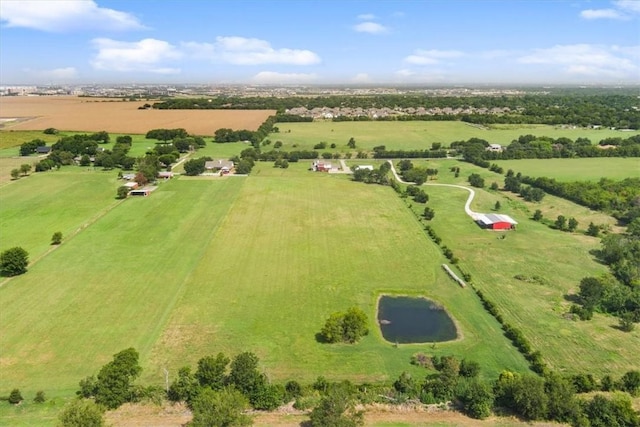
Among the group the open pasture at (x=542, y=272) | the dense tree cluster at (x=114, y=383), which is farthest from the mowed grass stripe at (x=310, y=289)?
the open pasture at (x=542, y=272)

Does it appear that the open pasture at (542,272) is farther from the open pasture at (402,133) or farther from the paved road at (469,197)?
the open pasture at (402,133)

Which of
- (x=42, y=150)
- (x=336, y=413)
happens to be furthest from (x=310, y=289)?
(x=42, y=150)

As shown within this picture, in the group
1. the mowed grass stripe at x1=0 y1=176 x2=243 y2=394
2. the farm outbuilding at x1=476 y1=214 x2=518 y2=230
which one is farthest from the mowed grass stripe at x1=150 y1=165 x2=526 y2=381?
the farm outbuilding at x1=476 y1=214 x2=518 y2=230

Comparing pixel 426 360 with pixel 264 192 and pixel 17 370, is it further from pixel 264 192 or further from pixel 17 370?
pixel 264 192

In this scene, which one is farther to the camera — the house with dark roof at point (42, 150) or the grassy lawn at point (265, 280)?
the house with dark roof at point (42, 150)

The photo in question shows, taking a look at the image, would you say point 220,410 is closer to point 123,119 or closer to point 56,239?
point 56,239

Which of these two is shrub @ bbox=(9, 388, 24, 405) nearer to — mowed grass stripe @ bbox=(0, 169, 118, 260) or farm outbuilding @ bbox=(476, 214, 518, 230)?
mowed grass stripe @ bbox=(0, 169, 118, 260)
